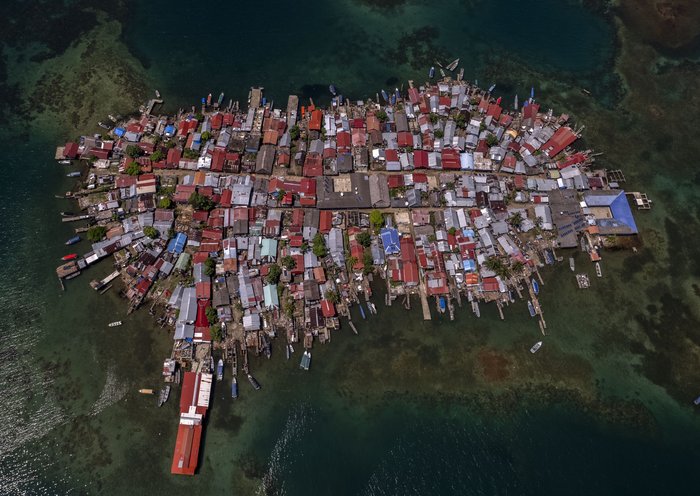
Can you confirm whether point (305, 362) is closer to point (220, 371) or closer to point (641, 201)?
point (220, 371)

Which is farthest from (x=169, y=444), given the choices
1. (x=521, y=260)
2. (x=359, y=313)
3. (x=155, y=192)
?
(x=521, y=260)

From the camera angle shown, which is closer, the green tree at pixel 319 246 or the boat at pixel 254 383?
the boat at pixel 254 383

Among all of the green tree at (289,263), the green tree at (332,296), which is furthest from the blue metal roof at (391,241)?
the green tree at (289,263)

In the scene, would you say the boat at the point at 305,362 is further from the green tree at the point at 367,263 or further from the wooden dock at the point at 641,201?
the wooden dock at the point at 641,201

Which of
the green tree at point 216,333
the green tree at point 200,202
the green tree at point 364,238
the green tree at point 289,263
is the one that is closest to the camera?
the green tree at point 216,333

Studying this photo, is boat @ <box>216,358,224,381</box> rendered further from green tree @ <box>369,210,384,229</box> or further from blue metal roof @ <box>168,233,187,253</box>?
green tree @ <box>369,210,384,229</box>

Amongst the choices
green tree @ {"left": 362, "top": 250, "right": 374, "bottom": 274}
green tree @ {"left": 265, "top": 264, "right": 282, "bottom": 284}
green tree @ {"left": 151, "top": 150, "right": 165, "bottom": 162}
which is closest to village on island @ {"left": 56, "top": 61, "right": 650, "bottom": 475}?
green tree @ {"left": 362, "top": 250, "right": 374, "bottom": 274}

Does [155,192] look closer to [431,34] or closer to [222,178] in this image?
[222,178]
